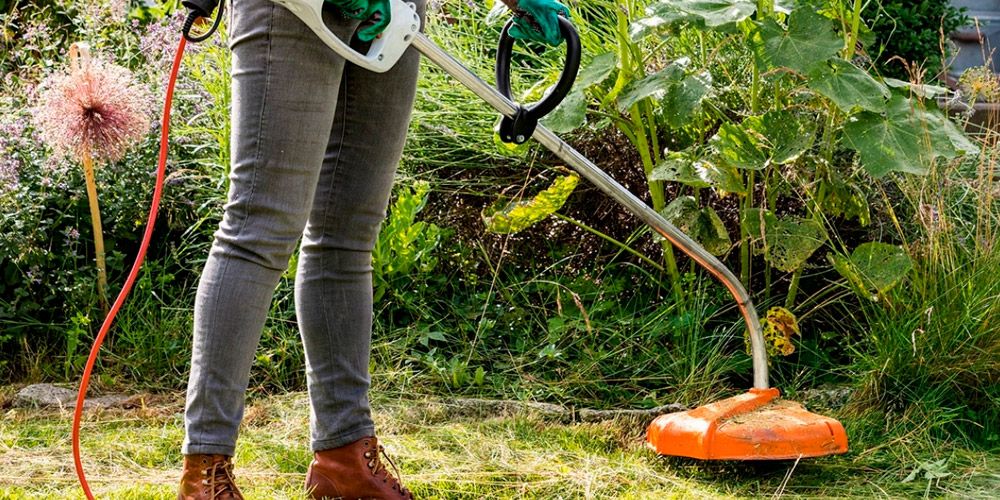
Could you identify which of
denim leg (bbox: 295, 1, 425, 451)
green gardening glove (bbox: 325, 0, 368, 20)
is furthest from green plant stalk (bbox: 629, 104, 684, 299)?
green gardening glove (bbox: 325, 0, 368, 20)

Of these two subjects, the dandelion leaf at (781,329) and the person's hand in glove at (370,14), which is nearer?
the person's hand in glove at (370,14)

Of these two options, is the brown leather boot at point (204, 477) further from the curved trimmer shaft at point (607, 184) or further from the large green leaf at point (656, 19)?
the large green leaf at point (656, 19)

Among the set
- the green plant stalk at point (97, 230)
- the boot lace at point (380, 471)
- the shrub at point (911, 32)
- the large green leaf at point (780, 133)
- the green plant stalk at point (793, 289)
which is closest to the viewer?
the boot lace at point (380, 471)

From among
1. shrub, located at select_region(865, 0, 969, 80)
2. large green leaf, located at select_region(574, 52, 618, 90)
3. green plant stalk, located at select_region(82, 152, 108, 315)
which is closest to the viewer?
large green leaf, located at select_region(574, 52, 618, 90)

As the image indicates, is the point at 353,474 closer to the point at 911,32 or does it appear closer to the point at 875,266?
the point at 875,266

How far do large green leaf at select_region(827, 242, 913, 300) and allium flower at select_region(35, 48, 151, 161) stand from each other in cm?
176

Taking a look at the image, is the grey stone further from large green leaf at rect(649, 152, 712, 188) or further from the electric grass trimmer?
large green leaf at rect(649, 152, 712, 188)

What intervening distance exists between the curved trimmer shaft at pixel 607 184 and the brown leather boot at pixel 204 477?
692mm

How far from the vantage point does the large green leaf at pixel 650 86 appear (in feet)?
8.40

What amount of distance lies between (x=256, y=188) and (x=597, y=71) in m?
1.19

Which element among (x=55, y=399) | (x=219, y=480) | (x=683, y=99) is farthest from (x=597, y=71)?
(x=55, y=399)

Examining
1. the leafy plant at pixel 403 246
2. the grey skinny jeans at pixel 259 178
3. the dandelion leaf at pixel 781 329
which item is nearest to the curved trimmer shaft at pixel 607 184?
the grey skinny jeans at pixel 259 178

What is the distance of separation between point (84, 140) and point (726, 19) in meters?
1.58

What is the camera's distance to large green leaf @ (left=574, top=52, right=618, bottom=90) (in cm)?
265
